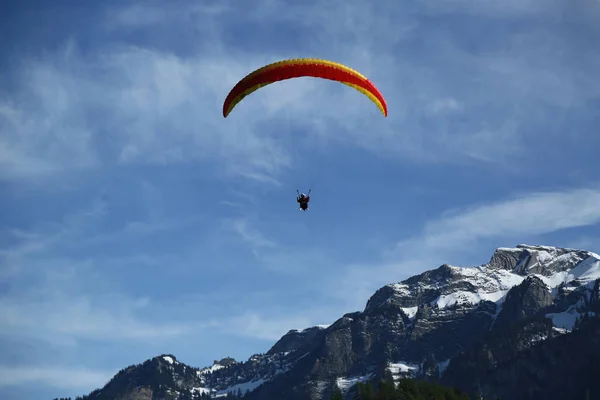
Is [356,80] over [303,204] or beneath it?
over

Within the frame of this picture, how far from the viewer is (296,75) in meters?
74.6

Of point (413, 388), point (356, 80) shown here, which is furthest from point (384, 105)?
point (413, 388)

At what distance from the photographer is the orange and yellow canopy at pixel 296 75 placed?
74.7 metres

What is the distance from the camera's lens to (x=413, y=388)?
17438cm

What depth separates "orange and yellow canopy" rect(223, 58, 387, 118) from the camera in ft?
245

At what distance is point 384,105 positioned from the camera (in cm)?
8025

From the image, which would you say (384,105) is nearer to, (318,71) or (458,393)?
(318,71)

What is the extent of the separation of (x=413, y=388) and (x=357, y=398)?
488 inches

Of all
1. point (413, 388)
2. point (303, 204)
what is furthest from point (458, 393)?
point (303, 204)

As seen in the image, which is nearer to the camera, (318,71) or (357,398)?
(318,71)

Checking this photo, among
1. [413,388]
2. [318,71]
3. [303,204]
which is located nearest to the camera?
[318,71]

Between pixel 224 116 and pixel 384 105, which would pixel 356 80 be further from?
pixel 224 116

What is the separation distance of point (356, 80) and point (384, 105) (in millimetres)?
5048

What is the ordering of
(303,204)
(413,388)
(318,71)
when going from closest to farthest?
(318,71) → (303,204) → (413,388)
